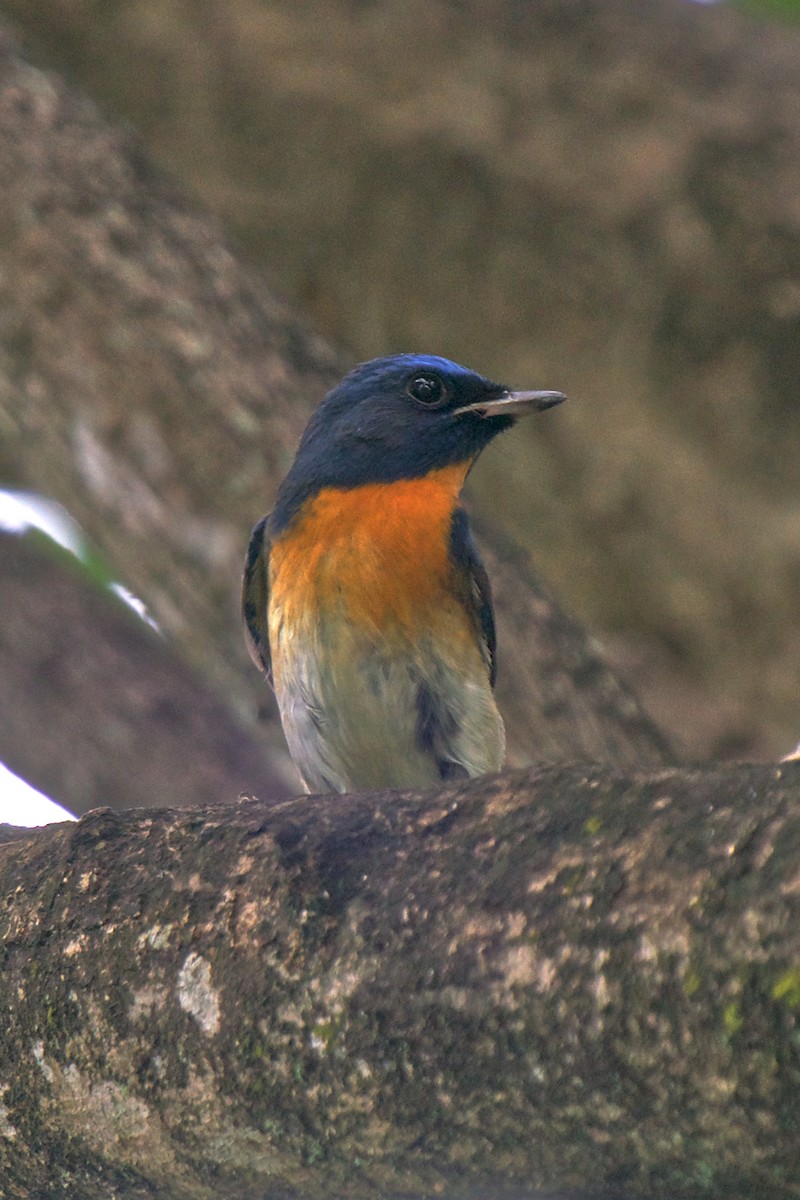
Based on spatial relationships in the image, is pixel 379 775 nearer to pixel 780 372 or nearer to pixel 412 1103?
pixel 412 1103

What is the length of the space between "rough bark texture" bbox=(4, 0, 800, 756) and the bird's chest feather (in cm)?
243

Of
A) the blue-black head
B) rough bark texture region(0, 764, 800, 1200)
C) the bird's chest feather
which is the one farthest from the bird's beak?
rough bark texture region(0, 764, 800, 1200)

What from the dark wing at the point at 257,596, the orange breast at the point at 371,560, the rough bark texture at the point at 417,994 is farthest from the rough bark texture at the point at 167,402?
the rough bark texture at the point at 417,994

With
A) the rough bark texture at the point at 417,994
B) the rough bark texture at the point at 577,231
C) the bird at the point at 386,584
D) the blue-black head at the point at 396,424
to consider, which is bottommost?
the rough bark texture at the point at 417,994

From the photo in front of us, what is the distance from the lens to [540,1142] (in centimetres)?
207

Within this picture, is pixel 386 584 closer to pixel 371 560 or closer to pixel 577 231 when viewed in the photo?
pixel 371 560

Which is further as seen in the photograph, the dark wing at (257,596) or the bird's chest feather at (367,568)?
the dark wing at (257,596)

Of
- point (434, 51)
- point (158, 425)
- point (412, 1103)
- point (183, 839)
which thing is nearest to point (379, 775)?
point (158, 425)

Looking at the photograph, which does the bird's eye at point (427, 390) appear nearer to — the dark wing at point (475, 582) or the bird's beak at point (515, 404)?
the bird's beak at point (515, 404)

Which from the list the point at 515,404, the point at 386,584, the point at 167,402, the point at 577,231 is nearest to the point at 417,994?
the point at 386,584

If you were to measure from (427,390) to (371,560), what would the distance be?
73cm

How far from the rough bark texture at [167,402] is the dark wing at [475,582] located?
0.05 metres

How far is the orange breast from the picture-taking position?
14.9 feet

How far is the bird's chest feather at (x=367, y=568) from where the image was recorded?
179 inches
